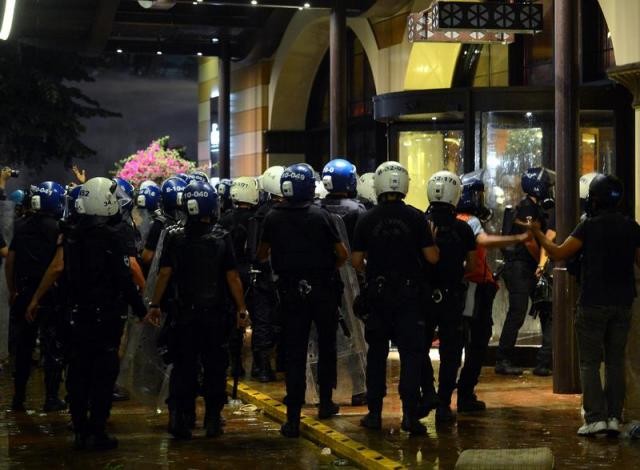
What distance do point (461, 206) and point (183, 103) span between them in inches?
1504

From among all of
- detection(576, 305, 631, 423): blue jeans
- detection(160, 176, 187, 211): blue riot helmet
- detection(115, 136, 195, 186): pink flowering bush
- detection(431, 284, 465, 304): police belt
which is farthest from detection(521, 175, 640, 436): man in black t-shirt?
detection(115, 136, 195, 186): pink flowering bush

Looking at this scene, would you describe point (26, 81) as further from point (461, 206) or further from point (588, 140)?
point (461, 206)

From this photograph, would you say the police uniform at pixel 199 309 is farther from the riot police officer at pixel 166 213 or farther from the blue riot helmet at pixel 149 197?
the blue riot helmet at pixel 149 197

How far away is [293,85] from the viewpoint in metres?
30.3

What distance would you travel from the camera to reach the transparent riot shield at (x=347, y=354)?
12016mm

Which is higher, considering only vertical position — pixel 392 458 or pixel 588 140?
pixel 588 140

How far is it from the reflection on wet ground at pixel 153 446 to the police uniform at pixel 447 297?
1.27 metres

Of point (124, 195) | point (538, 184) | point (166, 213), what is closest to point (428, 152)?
point (538, 184)

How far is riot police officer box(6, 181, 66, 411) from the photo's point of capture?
12.3m

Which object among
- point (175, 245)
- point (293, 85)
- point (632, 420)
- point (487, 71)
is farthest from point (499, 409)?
point (293, 85)

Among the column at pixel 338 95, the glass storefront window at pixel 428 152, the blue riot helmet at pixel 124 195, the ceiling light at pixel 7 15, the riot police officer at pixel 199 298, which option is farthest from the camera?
the column at pixel 338 95

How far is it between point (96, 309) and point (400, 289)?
224 centimetres

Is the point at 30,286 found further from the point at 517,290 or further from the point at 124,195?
the point at 517,290

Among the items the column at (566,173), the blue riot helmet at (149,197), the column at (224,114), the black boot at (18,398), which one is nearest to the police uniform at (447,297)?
the column at (566,173)
